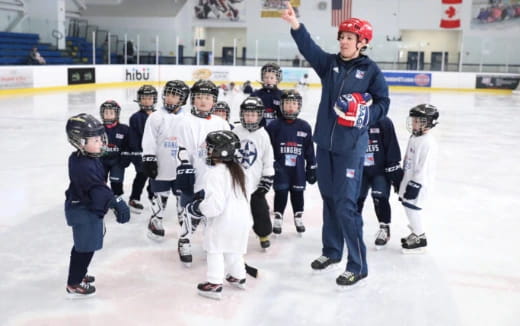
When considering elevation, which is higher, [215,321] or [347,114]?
[347,114]

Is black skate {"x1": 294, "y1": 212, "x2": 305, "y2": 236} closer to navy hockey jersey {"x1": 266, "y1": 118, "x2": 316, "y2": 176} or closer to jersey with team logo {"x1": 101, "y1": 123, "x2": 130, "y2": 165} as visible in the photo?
navy hockey jersey {"x1": 266, "y1": 118, "x2": 316, "y2": 176}

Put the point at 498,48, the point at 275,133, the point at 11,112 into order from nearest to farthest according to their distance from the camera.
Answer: the point at 275,133, the point at 11,112, the point at 498,48

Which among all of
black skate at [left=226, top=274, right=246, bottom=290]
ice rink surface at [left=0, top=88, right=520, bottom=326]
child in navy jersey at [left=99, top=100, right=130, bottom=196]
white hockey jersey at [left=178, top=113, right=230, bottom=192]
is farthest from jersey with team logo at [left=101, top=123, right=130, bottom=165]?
black skate at [left=226, top=274, right=246, bottom=290]

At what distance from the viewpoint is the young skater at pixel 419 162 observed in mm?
3744

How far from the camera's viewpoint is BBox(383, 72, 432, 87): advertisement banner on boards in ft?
73.8

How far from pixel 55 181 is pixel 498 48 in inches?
820

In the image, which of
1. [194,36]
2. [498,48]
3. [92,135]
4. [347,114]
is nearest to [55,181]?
[92,135]

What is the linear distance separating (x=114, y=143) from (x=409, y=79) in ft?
65.3

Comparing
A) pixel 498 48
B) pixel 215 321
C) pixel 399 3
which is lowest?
pixel 215 321

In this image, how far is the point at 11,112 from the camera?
37.3ft

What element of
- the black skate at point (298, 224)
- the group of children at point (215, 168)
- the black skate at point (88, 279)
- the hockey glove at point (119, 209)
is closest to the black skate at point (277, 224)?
the group of children at point (215, 168)

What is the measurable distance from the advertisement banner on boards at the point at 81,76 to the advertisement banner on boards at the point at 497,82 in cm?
1502

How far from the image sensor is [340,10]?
89.5ft

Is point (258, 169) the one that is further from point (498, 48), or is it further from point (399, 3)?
point (399, 3)
